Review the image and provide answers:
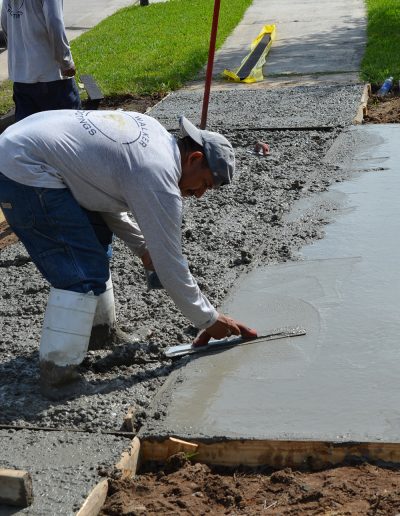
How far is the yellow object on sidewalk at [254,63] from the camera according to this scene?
39.5ft

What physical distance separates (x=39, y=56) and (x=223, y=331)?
3756 mm

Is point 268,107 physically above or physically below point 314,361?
below

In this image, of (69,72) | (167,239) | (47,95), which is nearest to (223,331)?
(167,239)

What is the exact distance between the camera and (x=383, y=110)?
989 centimetres

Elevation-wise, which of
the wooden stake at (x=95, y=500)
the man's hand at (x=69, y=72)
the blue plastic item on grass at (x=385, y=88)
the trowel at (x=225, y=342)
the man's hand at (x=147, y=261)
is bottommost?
the blue plastic item on grass at (x=385, y=88)

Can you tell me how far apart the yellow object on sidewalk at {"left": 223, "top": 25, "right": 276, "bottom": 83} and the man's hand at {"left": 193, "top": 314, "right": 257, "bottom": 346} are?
7556 millimetres

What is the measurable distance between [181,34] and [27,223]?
12243 mm

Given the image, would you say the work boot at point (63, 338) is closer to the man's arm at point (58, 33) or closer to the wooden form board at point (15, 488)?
the wooden form board at point (15, 488)

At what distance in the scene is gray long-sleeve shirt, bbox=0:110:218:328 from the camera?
411cm

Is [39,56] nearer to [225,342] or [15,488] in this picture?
[225,342]

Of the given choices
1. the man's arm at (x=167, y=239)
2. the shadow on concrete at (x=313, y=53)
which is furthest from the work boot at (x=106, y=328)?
the shadow on concrete at (x=313, y=53)

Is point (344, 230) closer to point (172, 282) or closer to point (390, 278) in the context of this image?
point (390, 278)

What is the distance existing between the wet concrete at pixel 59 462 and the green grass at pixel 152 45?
26.5ft

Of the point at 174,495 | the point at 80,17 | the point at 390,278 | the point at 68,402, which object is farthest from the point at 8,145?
the point at 80,17
